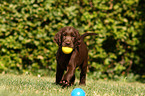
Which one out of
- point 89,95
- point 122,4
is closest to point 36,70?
point 122,4

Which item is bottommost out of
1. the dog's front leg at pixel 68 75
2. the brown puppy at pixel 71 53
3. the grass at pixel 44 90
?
the grass at pixel 44 90

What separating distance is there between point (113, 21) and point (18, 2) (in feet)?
9.23

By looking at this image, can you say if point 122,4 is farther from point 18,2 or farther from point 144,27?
point 18,2

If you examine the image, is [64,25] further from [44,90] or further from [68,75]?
[44,90]

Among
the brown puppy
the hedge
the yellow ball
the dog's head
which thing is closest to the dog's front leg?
the brown puppy

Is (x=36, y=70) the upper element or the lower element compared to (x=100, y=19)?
lower

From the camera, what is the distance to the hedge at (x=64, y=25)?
7.14 metres

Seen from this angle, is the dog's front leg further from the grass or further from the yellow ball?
the yellow ball

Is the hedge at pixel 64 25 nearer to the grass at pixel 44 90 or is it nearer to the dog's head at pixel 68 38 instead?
the grass at pixel 44 90

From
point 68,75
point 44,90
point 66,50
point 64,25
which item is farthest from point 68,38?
point 64,25

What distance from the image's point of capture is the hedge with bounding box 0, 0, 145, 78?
7141mm

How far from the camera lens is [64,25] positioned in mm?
7188

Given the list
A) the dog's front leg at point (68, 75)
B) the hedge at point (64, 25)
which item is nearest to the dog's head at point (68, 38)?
the dog's front leg at point (68, 75)

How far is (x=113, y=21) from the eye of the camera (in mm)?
7281
